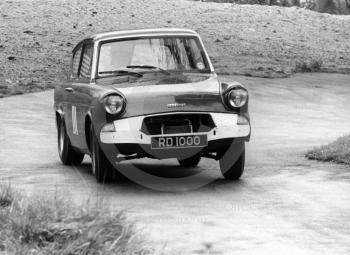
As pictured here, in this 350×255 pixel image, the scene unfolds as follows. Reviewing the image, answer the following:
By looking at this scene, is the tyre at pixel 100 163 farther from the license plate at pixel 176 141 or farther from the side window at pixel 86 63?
the side window at pixel 86 63

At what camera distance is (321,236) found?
818 centimetres

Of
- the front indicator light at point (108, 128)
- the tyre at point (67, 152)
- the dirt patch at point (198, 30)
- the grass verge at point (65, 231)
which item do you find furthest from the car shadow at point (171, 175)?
the dirt patch at point (198, 30)

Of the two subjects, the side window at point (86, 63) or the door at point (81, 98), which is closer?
the door at point (81, 98)

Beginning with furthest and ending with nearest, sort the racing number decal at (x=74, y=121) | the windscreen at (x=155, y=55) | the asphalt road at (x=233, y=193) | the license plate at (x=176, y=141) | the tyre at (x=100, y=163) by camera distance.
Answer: the racing number decal at (x=74, y=121) < the windscreen at (x=155, y=55) < the tyre at (x=100, y=163) < the license plate at (x=176, y=141) < the asphalt road at (x=233, y=193)

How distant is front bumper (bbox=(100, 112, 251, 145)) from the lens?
34.8ft

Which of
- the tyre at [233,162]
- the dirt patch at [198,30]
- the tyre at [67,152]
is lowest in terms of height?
the dirt patch at [198,30]

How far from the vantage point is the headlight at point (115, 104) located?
35.0ft

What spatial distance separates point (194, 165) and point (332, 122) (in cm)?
847

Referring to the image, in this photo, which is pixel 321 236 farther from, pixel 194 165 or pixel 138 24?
pixel 138 24

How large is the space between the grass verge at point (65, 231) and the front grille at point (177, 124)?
3002 millimetres

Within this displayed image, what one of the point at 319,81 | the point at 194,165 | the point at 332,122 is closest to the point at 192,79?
the point at 194,165

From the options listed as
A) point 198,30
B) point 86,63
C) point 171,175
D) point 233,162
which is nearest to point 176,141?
point 233,162

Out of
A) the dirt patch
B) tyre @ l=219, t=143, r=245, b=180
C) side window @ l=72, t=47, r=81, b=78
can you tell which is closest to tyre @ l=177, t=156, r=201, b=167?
tyre @ l=219, t=143, r=245, b=180

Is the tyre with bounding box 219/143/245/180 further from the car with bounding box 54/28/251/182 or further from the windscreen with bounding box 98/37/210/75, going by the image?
the windscreen with bounding box 98/37/210/75
